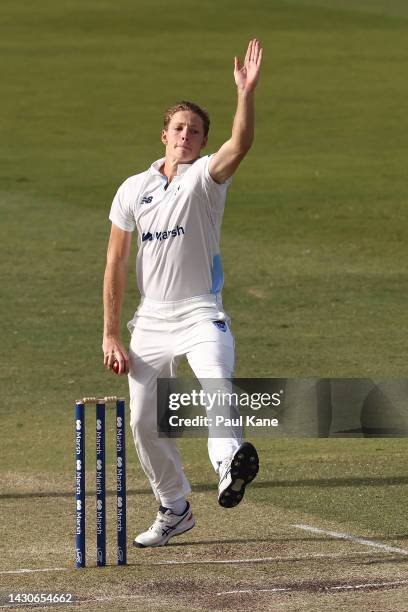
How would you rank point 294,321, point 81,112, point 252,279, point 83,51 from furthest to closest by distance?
point 83,51 → point 81,112 → point 252,279 → point 294,321

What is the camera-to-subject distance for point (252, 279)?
21078 mm

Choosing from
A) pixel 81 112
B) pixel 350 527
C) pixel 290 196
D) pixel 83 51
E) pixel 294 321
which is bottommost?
pixel 350 527

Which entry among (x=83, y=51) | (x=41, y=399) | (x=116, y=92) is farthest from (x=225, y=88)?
(x=41, y=399)

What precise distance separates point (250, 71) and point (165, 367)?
64.4 inches

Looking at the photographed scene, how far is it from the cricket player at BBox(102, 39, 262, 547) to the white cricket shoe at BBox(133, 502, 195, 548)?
25cm

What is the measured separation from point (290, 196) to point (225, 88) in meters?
13.4

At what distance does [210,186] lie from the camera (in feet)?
26.9

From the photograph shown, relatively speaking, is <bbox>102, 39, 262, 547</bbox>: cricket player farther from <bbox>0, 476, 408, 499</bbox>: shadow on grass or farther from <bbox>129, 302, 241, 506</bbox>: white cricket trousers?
<bbox>0, 476, 408, 499</bbox>: shadow on grass

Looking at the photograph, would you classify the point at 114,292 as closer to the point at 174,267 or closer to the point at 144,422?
the point at 174,267

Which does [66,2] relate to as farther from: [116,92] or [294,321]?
[294,321]

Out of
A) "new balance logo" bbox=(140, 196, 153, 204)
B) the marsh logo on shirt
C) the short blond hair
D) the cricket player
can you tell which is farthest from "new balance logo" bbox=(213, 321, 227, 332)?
the short blond hair

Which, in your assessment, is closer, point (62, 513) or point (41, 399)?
point (62, 513)

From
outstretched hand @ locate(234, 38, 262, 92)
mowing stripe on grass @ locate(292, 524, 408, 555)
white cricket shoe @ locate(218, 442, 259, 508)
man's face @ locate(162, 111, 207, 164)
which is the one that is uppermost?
outstretched hand @ locate(234, 38, 262, 92)

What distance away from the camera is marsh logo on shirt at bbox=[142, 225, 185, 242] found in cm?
827
